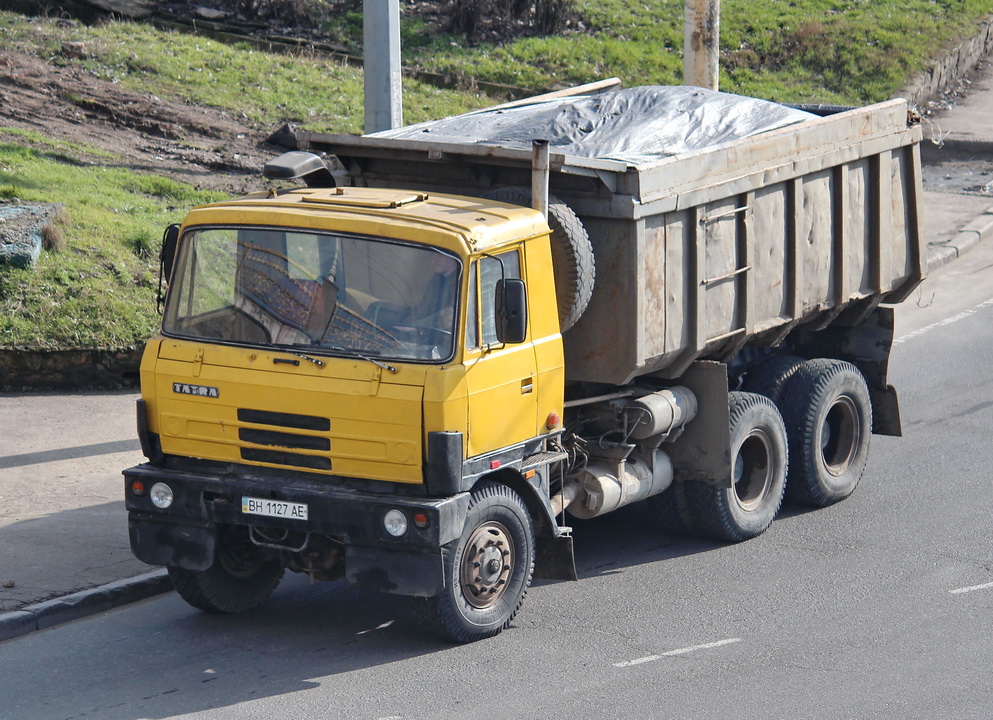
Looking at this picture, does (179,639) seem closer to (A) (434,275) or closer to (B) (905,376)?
(A) (434,275)

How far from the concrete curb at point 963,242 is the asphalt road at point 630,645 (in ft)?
27.1

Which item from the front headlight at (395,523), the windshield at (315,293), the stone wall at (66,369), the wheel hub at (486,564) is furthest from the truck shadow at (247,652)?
the stone wall at (66,369)

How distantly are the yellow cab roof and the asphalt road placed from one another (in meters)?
2.23

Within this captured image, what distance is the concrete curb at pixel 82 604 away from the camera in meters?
7.50

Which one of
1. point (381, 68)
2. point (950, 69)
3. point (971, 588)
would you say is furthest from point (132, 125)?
point (950, 69)

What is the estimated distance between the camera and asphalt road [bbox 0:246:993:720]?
21.6ft

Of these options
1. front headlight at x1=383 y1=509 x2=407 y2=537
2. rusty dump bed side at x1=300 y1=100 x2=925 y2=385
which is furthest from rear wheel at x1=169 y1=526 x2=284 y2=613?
rusty dump bed side at x1=300 y1=100 x2=925 y2=385

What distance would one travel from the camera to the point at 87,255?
42.6 feet

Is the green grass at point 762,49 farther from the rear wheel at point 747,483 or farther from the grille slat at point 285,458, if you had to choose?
the grille slat at point 285,458

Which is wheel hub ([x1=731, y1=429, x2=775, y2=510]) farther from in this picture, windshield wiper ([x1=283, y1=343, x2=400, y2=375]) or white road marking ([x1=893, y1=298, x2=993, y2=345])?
white road marking ([x1=893, y1=298, x2=993, y2=345])

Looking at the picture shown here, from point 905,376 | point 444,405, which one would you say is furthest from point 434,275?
point 905,376

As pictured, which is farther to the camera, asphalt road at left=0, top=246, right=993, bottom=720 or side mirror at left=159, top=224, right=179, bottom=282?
side mirror at left=159, top=224, right=179, bottom=282

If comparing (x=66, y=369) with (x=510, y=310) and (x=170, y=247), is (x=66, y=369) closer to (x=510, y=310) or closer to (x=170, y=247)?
(x=170, y=247)

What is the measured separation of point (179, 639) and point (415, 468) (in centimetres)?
179
